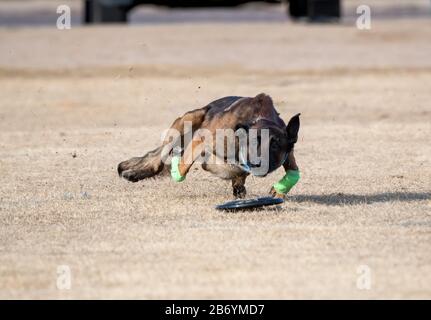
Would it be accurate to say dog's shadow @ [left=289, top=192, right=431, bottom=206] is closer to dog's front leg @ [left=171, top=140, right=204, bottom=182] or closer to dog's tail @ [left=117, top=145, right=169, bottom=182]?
dog's front leg @ [left=171, top=140, right=204, bottom=182]

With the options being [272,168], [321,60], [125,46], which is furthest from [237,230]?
[125,46]

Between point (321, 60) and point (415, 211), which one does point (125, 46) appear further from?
point (415, 211)

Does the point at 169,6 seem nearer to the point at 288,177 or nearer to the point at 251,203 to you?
the point at 288,177

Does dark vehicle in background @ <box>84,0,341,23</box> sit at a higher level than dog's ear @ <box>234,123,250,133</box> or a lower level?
lower

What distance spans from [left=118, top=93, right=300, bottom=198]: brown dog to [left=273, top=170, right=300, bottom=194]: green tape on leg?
5 centimetres

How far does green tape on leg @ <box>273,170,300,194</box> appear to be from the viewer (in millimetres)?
10258

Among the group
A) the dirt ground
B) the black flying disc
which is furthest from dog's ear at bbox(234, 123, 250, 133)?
the dirt ground

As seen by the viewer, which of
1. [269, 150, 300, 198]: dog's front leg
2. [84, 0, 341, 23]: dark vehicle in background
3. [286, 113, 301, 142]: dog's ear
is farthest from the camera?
[84, 0, 341, 23]: dark vehicle in background

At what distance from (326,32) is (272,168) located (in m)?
19.1

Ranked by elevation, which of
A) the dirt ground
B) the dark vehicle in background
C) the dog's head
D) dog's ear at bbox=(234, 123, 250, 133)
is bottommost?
the dark vehicle in background

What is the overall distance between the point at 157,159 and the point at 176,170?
46cm

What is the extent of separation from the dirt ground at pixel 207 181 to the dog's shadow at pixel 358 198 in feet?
0.10

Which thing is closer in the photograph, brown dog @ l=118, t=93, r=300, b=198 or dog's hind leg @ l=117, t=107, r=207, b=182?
brown dog @ l=118, t=93, r=300, b=198

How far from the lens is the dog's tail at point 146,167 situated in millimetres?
10750
